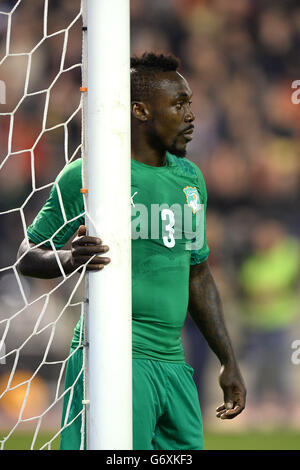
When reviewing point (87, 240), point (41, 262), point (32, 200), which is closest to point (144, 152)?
point (41, 262)

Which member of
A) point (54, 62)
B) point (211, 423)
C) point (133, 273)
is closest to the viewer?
point (133, 273)

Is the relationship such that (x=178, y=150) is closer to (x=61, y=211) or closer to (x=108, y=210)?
(x=61, y=211)

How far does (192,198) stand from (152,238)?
0.16 meters

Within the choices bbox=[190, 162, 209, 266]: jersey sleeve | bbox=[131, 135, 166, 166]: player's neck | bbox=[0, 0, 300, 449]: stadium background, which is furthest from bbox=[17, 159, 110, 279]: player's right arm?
bbox=[0, 0, 300, 449]: stadium background

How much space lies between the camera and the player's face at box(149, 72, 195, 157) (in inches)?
67.1

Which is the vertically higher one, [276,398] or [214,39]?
[214,39]

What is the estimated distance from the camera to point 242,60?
3.99 metres

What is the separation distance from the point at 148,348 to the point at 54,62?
2517 mm

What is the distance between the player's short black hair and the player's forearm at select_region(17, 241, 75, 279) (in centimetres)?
42

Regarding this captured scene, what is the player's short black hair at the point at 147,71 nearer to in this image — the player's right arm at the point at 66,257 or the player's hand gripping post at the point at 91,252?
the player's right arm at the point at 66,257

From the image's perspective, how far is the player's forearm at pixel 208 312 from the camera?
182 centimetres

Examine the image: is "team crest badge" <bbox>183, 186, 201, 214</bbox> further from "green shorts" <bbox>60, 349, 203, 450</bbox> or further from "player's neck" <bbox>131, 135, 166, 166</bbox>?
"green shorts" <bbox>60, 349, 203, 450</bbox>

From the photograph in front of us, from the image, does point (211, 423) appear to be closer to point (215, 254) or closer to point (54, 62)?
point (215, 254)
